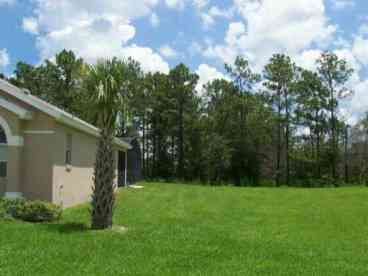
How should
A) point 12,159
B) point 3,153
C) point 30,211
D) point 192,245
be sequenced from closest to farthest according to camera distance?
point 192,245, point 30,211, point 12,159, point 3,153

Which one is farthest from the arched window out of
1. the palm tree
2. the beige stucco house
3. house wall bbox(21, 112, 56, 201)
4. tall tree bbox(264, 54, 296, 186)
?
tall tree bbox(264, 54, 296, 186)

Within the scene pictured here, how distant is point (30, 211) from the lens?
12.6 m

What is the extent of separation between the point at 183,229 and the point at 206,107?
35.2m

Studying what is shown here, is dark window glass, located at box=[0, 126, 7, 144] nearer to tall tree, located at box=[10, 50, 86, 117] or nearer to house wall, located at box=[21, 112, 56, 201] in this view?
house wall, located at box=[21, 112, 56, 201]

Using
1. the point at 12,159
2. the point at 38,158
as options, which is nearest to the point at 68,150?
the point at 38,158

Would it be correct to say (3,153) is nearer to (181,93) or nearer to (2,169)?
(2,169)

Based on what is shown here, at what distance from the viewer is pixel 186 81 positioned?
1821 inches

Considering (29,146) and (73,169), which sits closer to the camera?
(29,146)

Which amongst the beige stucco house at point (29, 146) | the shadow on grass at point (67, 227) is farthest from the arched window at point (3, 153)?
the shadow on grass at point (67, 227)

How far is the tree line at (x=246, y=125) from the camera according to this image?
4188 cm

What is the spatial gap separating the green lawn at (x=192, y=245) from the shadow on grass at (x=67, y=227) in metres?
0.02

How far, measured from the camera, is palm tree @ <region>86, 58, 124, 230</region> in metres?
11.5

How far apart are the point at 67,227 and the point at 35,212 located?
5.60ft

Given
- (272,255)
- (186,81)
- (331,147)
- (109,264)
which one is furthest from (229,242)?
(186,81)
